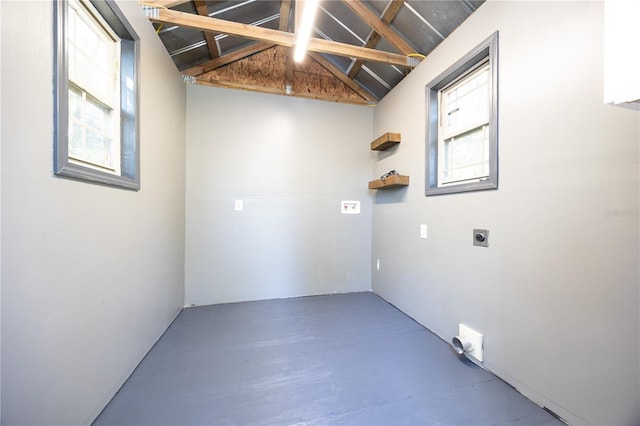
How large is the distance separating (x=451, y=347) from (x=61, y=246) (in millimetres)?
2689

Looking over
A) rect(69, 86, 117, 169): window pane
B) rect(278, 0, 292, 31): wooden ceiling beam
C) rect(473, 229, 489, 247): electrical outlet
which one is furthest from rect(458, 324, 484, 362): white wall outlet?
rect(278, 0, 292, 31): wooden ceiling beam

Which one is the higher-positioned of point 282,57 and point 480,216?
point 282,57

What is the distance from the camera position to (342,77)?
329 cm

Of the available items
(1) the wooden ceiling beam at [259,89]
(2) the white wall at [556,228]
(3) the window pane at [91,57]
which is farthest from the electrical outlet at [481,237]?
(3) the window pane at [91,57]

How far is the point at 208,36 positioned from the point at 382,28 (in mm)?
1875

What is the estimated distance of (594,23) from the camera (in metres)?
1.13

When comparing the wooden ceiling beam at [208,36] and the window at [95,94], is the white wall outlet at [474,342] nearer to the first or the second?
the window at [95,94]

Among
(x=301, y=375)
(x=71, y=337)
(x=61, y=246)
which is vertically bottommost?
(x=301, y=375)

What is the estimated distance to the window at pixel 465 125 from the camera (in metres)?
1.64

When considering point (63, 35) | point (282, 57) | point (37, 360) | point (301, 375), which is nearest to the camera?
point (37, 360)

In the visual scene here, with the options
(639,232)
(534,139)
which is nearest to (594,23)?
(534,139)

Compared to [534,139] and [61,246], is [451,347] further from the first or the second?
[61,246]

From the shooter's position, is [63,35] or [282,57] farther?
[282,57]

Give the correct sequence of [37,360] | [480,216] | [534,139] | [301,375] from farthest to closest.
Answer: [480,216]
[301,375]
[534,139]
[37,360]
